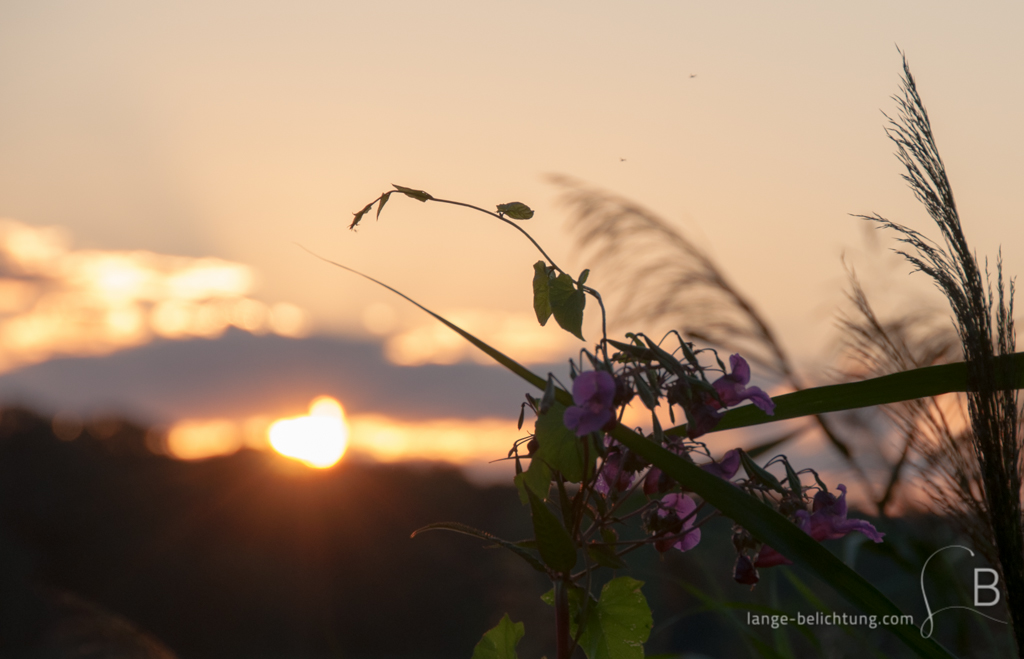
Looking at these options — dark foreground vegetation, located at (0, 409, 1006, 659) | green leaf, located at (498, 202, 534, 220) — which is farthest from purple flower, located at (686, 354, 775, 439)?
dark foreground vegetation, located at (0, 409, 1006, 659)

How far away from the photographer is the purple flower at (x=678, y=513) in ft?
2.71

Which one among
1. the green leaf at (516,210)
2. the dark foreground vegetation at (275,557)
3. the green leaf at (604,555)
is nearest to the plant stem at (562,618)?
the green leaf at (604,555)

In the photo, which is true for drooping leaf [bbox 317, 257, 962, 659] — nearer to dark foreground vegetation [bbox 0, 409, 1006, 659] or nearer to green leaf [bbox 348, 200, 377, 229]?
green leaf [bbox 348, 200, 377, 229]

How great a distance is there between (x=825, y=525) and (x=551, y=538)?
0.34 metres

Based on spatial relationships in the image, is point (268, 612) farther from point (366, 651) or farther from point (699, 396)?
point (699, 396)

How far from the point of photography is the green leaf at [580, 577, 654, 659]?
81 cm

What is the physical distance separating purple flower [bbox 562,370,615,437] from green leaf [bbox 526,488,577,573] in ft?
0.27

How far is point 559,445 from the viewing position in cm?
74

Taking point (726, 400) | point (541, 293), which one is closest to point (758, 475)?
point (726, 400)

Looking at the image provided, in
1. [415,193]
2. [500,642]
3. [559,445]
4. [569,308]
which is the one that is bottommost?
[500,642]

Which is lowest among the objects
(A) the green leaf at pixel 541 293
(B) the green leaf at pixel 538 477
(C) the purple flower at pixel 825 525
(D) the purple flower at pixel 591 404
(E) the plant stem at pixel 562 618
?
(E) the plant stem at pixel 562 618

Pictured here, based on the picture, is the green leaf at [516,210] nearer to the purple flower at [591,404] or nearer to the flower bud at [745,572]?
the purple flower at [591,404]

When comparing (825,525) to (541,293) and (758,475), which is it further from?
(541,293)

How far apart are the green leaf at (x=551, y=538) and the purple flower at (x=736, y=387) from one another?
0.78ft
